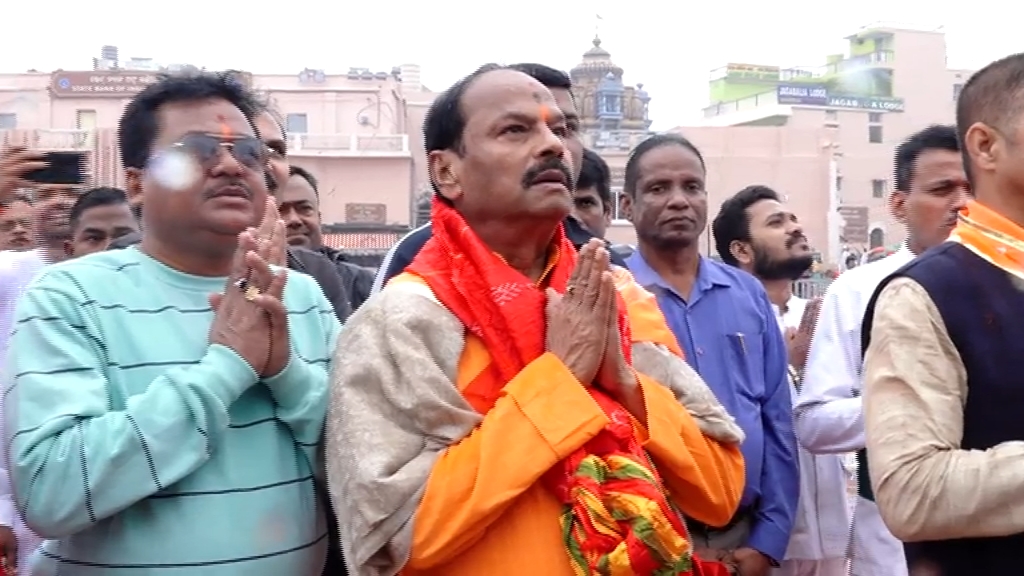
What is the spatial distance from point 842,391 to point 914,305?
4.76 ft

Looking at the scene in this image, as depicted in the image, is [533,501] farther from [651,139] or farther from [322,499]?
[651,139]

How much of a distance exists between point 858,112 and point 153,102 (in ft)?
166

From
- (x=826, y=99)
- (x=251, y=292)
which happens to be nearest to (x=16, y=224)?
(x=251, y=292)

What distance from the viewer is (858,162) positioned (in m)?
46.1

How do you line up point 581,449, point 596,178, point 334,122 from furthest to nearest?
point 334,122 → point 596,178 → point 581,449

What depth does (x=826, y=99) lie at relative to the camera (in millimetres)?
58188

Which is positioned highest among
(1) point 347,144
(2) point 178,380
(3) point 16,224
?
(1) point 347,144

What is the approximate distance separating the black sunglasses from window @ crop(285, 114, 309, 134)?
35.5 metres

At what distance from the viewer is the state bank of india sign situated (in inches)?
1407

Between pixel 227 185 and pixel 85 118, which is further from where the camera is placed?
pixel 85 118

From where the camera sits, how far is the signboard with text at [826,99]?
176 ft

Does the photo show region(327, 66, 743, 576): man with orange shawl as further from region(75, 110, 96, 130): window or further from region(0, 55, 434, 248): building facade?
region(75, 110, 96, 130): window

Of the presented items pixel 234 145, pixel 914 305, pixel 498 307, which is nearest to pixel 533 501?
pixel 498 307

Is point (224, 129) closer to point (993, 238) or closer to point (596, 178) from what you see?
point (993, 238)
